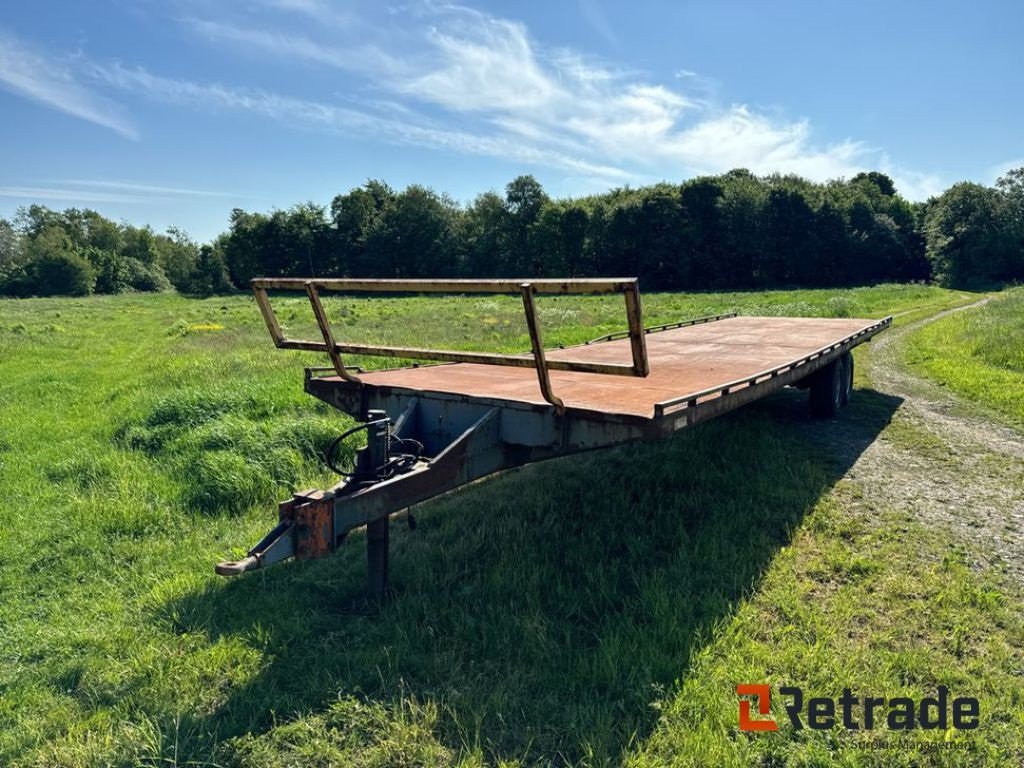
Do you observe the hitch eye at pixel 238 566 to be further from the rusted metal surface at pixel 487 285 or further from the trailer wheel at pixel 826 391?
the trailer wheel at pixel 826 391

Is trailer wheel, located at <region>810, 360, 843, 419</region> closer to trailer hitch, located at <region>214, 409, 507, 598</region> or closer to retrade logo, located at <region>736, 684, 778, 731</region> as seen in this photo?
trailer hitch, located at <region>214, 409, 507, 598</region>

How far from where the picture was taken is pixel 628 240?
5288 cm

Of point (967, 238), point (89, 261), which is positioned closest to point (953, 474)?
point (967, 238)

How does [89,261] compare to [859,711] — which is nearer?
[859,711]

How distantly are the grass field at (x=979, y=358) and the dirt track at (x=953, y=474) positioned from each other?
44 cm

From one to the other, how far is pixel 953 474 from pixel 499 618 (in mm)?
4549

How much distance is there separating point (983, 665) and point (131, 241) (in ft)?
341

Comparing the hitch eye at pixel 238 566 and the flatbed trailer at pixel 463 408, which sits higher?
the flatbed trailer at pixel 463 408

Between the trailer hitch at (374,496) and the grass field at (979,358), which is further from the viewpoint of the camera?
the grass field at (979,358)

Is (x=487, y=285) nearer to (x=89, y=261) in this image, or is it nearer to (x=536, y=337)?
(x=536, y=337)

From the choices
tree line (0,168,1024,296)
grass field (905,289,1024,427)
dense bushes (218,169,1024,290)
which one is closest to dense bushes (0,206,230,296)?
tree line (0,168,1024,296)

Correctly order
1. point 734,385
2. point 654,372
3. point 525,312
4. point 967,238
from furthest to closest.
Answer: point 967,238 → point 654,372 → point 734,385 → point 525,312

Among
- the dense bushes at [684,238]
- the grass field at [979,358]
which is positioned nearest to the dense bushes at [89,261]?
the dense bushes at [684,238]

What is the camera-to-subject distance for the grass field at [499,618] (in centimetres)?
261
